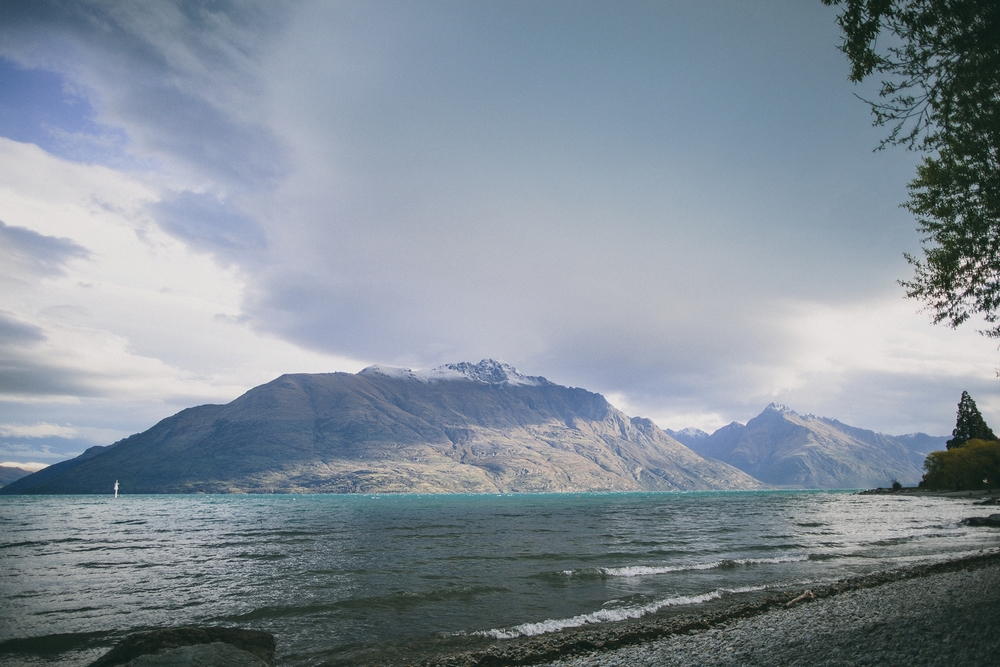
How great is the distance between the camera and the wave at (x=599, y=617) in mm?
14633

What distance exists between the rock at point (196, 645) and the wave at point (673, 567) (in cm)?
1542

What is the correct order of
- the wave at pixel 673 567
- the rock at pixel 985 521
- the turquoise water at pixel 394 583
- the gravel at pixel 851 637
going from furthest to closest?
the rock at pixel 985 521 → the wave at pixel 673 567 → the turquoise water at pixel 394 583 → the gravel at pixel 851 637

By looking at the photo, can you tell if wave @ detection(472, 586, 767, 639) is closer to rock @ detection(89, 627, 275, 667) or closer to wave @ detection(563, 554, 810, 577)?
wave @ detection(563, 554, 810, 577)

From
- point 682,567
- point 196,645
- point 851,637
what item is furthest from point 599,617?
point 682,567

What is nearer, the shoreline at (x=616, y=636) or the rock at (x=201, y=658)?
the rock at (x=201, y=658)

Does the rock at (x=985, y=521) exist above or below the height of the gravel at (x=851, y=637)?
below

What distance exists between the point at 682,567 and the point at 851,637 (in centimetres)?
1717

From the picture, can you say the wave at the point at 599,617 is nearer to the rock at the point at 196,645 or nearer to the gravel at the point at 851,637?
the gravel at the point at 851,637

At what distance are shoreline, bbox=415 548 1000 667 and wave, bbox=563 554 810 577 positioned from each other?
7.47 m

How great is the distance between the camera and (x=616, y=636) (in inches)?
496

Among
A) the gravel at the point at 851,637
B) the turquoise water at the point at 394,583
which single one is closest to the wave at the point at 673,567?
the turquoise water at the point at 394,583

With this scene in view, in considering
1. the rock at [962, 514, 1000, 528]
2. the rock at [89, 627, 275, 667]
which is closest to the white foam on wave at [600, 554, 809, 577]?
the rock at [89, 627, 275, 667]

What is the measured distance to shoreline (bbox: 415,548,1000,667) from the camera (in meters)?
11.3

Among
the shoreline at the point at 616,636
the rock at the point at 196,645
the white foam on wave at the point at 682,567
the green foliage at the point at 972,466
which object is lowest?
the green foliage at the point at 972,466
